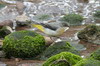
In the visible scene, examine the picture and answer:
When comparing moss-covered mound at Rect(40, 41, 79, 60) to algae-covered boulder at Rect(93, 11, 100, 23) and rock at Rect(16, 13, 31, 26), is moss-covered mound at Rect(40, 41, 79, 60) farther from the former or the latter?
algae-covered boulder at Rect(93, 11, 100, 23)

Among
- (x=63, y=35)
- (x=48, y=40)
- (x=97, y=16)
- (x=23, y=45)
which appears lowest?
(x=97, y=16)

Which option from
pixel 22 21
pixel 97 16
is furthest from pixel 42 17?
pixel 97 16

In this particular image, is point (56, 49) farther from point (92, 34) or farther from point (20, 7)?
point (20, 7)

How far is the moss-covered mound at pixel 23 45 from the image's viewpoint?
20.9 feet

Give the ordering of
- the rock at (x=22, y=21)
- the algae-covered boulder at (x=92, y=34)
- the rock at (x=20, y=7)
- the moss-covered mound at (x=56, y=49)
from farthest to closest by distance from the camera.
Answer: the rock at (x=20, y=7) → the rock at (x=22, y=21) → the algae-covered boulder at (x=92, y=34) → the moss-covered mound at (x=56, y=49)

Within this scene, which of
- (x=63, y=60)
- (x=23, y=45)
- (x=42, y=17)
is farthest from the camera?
(x=42, y=17)

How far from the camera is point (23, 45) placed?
638 centimetres

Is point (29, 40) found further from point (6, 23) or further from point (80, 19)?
point (80, 19)

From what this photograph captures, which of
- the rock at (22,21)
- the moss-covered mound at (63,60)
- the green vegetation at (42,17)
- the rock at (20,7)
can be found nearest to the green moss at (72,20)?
the green vegetation at (42,17)

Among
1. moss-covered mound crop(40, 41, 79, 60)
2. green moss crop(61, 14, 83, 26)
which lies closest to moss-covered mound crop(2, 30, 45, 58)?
moss-covered mound crop(40, 41, 79, 60)

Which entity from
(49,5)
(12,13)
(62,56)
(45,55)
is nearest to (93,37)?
(45,55)

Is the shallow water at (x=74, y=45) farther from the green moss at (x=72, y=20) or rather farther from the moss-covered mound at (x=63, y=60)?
the moss-covered mound at (x=63, y=60)

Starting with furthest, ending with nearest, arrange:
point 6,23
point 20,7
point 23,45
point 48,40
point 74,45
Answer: point 20,7
point 6,23
point 74,45
point 48,40
point 23,45

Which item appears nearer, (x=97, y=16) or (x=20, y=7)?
(x=97, y=16)
